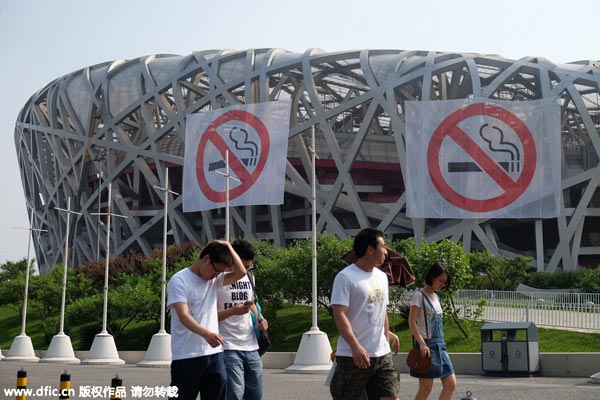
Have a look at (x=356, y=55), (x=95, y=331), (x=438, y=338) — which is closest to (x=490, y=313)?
(x=95, y=331)

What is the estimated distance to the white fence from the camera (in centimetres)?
2597

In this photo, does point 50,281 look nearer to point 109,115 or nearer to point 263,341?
point 109,115

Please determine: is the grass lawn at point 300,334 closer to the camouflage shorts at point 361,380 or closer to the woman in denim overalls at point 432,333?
the woman in denim overalls at point 432,333

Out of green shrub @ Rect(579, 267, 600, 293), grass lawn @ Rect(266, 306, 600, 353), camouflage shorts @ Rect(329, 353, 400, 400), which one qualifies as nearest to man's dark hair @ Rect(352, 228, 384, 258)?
camouflage shorts @ Rect(329, 353, 400, 400)

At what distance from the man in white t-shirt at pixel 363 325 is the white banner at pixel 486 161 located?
38.1 meters

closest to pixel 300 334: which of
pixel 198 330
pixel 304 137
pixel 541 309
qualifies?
pixel 541 309

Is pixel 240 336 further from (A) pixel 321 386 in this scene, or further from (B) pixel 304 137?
(B) pixel 304 137

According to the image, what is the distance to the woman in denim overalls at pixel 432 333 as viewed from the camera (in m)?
8.24

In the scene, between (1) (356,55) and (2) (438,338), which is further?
(1) (356,55)

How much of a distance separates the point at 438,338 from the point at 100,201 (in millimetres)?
55856

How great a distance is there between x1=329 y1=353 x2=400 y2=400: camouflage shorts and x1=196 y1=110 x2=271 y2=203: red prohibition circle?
4107 centimetres

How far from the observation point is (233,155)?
1909 inches

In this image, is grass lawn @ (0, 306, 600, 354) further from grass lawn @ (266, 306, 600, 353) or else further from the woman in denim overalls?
the woman in denim overalls

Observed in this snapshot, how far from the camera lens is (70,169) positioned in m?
64.0
